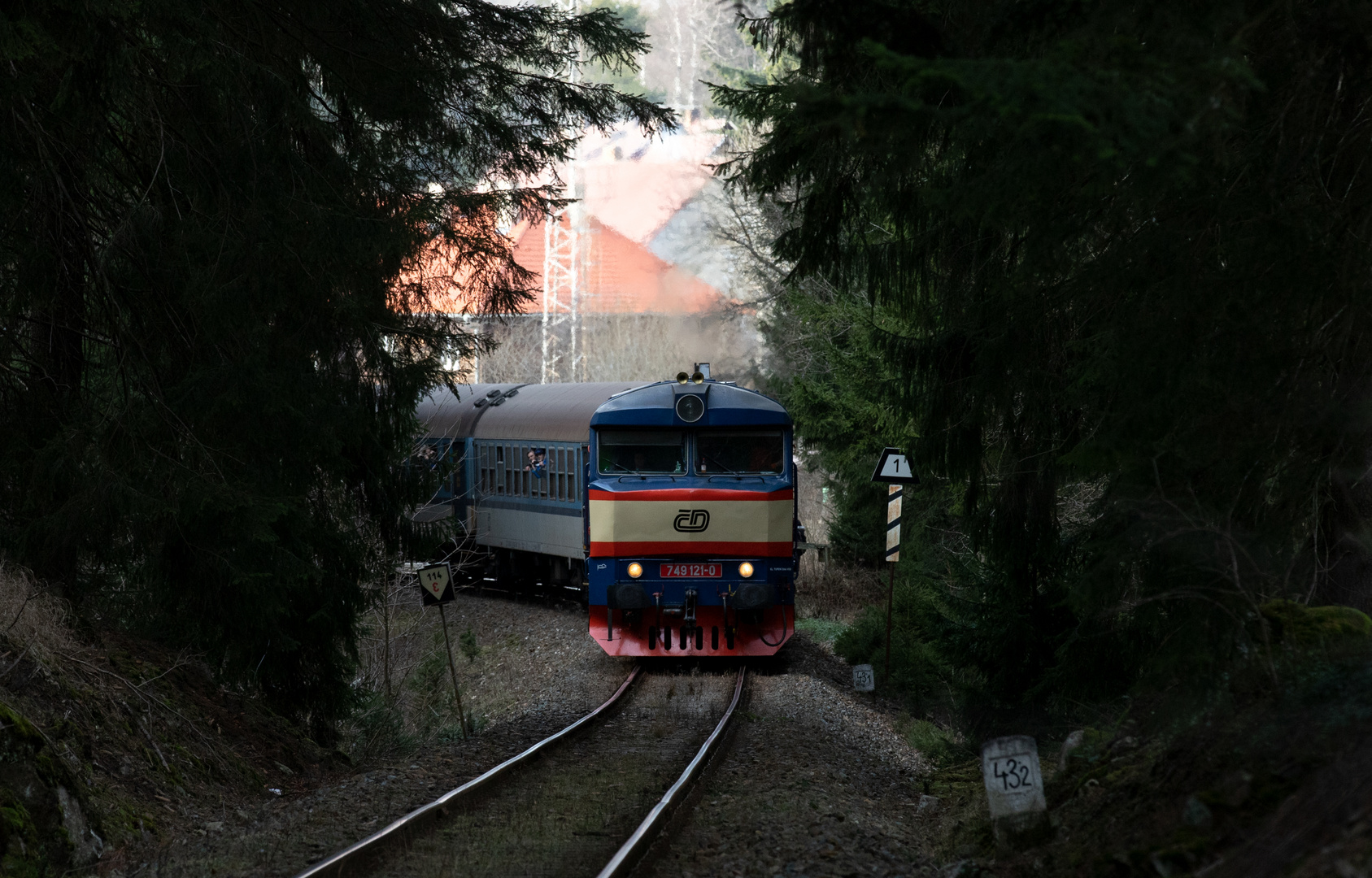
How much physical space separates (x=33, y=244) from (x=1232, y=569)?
7662 millimetres

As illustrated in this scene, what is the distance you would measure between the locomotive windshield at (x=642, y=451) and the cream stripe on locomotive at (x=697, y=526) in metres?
0.60

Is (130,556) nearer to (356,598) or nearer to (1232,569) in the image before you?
(356,598)

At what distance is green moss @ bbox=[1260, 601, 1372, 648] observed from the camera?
18.3 ft

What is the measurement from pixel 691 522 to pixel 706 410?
1.33 meters

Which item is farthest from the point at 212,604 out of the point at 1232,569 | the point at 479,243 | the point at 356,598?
the point at 1232,569

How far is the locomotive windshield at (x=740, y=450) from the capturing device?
1420cm

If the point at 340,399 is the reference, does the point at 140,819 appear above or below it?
below

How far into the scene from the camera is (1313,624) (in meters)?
5.70

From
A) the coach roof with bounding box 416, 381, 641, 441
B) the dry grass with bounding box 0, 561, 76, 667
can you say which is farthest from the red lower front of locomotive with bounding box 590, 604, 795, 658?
the dry grass with bounding box 0, 561, 76, 667

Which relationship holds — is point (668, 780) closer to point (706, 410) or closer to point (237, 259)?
point (237, 259)

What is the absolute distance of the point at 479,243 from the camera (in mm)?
10977

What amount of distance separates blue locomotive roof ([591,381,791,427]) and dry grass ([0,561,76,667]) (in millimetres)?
6518

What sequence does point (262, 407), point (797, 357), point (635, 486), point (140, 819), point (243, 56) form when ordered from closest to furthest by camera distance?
point (140, 819), point (243, 56), point (262, 407), point (635, 486), point (797, 357)

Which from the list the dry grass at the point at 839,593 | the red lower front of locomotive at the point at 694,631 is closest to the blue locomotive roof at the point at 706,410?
the red lower front of locomotive at the point at 694,631
